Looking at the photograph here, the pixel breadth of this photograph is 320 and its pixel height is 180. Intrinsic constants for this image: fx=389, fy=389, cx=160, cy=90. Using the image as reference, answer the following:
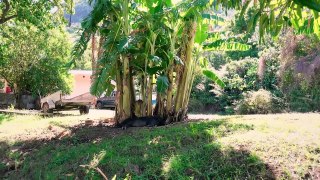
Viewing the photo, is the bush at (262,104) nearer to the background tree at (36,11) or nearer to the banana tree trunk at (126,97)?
the background tree at (36,11)

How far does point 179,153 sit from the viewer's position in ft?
20.9

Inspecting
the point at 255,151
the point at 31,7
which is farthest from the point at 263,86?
the point at 255,151

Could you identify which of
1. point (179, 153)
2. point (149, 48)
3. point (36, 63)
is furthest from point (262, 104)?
point (36, 63)

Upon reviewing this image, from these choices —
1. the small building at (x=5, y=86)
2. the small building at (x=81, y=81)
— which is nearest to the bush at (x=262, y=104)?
the small building at (x=5, y=86)

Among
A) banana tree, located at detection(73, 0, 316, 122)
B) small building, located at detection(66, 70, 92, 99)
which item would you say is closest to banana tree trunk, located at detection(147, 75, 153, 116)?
banana tree, located at detection(73, 0, 316, 122)

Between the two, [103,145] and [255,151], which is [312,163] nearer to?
[255,151]

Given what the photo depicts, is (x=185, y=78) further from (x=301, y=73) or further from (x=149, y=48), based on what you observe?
(x=301, y=73)

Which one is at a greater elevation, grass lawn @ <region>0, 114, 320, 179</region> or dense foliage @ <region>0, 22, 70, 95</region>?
dense foliage @ <region>0, 22, 70, 95</region>

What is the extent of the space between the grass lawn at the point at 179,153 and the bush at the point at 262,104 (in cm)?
1071

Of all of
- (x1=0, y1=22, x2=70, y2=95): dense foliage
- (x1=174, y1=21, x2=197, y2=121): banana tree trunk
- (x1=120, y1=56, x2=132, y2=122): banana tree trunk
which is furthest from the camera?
(x1=0, y1=22, x2=70, y2=95): dense foliage

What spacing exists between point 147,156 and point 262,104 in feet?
44.5

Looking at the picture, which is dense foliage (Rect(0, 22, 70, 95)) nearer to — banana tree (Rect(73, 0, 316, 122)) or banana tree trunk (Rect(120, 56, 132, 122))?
banana tree (Rect(73, 0, 316, 122))

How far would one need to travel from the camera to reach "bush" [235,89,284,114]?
61.8ft

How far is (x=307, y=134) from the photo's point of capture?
657 centimetres
